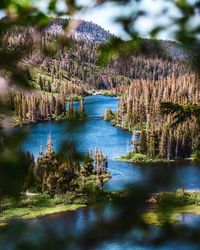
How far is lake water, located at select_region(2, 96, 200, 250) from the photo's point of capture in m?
1.82

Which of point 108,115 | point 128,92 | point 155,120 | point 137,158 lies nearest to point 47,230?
point 137,158

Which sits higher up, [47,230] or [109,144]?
[47,230]

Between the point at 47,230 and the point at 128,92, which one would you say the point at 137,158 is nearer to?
the point at 128,92

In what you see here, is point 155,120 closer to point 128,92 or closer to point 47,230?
point 128,92

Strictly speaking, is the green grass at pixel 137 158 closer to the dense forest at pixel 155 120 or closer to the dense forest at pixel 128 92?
the dense forest at pixel 155 120

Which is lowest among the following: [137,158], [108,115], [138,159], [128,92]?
[138,159]

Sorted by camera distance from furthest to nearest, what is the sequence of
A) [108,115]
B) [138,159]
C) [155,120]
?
[108,115] → [155,120] → [138,159]

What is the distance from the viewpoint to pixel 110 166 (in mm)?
76875

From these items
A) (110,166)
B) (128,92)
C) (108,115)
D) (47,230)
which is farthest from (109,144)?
(47,230)

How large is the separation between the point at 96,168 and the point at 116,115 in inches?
2256

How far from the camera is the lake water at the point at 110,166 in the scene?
1.82 metres

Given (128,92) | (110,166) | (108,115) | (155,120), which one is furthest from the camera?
(128,92)

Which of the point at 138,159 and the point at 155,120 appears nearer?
the point at 138,159

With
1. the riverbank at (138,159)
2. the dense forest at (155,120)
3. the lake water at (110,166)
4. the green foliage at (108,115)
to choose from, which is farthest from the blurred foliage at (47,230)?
the green foliage at (108,115)
